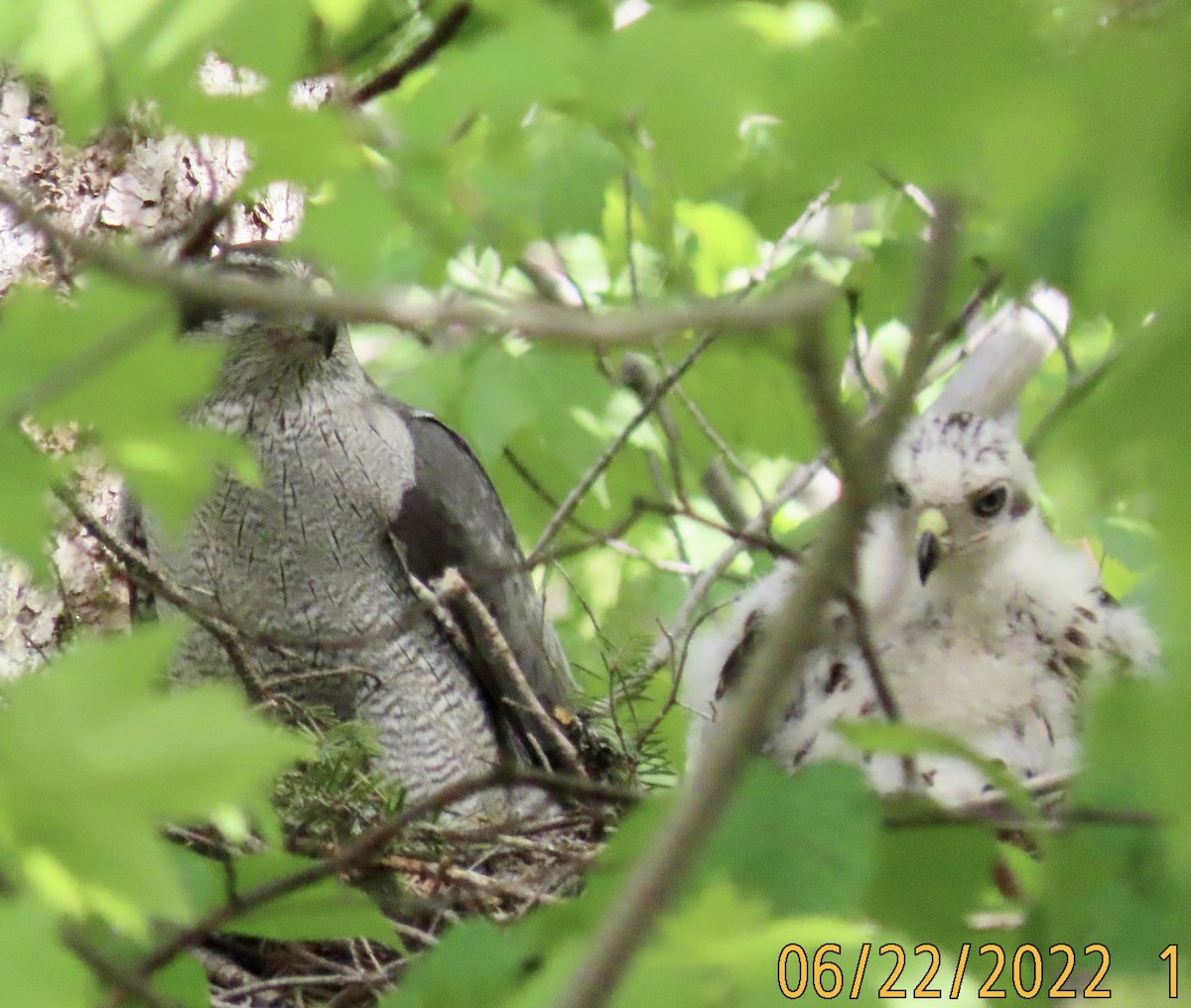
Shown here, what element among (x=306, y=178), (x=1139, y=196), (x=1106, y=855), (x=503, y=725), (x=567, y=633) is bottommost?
(x=567, y=633)

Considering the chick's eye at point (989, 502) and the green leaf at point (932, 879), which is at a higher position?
the green leaf at point (932, 879)

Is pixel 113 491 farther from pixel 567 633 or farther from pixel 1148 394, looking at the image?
pixel 1148 394

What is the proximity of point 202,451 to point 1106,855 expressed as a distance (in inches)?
36.7

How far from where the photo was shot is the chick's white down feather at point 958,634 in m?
2.65

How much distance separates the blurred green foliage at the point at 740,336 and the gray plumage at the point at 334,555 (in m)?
1.51

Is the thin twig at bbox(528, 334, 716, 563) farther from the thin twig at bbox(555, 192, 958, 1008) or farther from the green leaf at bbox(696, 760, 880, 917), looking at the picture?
the thin twig at bbox(555, 192, 958, 1008)

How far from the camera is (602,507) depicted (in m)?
4.14

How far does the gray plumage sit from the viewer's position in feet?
11.1

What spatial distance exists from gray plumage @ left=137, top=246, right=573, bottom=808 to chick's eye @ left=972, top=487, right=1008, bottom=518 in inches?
44.2

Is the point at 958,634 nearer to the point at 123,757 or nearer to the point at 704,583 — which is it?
the point at 704,583

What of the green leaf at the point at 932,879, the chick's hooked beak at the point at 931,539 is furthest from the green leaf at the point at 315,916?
the chick's hooked beak at the point at 931,539

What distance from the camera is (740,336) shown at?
1421mm

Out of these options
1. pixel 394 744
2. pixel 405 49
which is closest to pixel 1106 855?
pixel 394 744

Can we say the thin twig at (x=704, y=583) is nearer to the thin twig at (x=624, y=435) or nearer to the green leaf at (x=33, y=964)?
the thin twig at (x=624, y=435)
